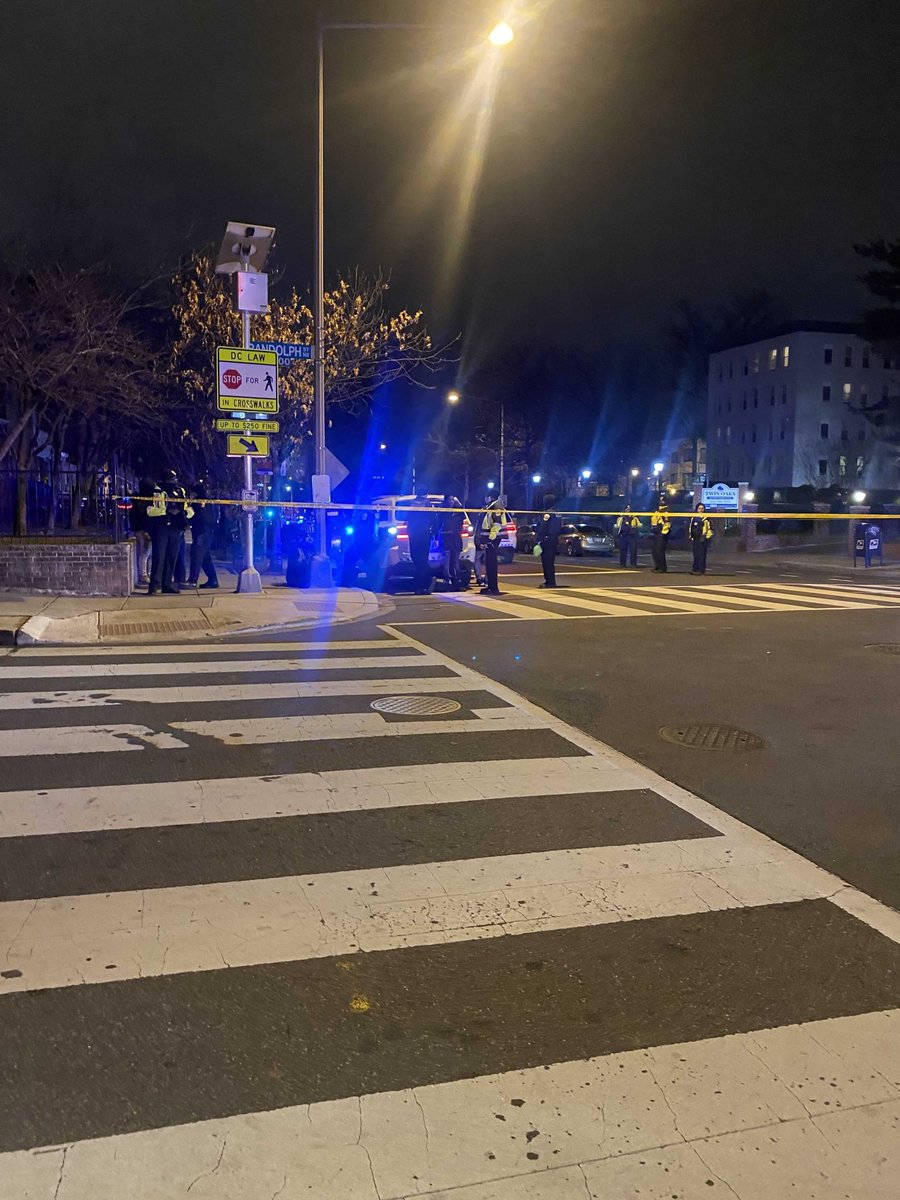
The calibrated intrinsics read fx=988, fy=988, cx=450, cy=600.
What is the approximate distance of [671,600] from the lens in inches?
672

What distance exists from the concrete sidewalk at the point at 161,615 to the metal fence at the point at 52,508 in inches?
86.2

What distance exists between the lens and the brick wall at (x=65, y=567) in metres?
15.1

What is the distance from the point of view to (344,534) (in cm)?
2083

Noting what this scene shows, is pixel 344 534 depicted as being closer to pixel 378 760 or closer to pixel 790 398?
pixel 378 760

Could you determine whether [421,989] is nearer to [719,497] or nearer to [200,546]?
[200,546]

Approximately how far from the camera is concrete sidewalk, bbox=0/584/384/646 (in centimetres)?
1194

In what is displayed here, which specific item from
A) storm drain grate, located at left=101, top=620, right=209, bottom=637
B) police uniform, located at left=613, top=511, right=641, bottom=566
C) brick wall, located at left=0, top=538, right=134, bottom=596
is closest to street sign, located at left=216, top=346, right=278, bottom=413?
brick wall, located at left=0, top=538, right=134, bottom=596

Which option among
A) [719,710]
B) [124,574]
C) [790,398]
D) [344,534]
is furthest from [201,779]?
[790,398]

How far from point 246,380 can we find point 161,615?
4.96 meters

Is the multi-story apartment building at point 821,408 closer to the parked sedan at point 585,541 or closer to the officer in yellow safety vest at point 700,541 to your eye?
the parked sedan at point 585,541

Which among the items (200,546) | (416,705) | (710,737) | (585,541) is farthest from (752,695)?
(585,541)

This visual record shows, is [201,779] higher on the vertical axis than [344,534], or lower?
lower

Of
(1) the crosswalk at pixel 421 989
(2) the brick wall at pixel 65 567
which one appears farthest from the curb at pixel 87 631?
(1) the crosswalk at pixel 421 989

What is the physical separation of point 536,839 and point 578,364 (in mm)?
69707
